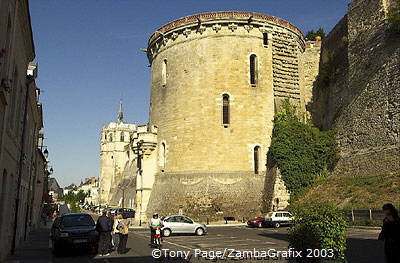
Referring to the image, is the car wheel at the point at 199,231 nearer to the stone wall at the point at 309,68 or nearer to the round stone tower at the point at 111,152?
the stone wall at the point at 309,68

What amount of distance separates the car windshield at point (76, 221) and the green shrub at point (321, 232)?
347 inches

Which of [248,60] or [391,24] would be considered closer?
[391,24]

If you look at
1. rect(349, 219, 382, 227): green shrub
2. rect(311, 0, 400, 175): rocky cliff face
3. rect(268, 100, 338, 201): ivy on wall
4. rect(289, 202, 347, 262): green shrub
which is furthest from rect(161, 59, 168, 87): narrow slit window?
rect(289, 202, 347, 262): green shrub

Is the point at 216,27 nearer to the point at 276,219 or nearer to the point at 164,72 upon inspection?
the point at 164,72

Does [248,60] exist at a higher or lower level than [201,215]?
higher

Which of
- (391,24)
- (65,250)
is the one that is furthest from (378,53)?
(65,250)

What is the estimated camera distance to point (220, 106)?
28156 mm

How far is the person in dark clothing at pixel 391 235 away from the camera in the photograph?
6.09 m

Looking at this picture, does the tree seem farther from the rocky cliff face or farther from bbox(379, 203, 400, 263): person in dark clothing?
bbox(379, 203, 400, 263): person in dark clothing

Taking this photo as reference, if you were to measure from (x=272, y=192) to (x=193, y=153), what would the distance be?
6413 mm

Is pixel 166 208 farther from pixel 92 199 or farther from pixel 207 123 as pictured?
pixel 92 199

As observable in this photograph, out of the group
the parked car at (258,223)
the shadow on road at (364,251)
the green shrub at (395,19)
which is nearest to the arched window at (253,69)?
the green shrub at (395,19)

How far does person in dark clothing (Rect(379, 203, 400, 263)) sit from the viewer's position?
6.09 meters

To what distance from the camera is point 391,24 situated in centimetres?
2205
